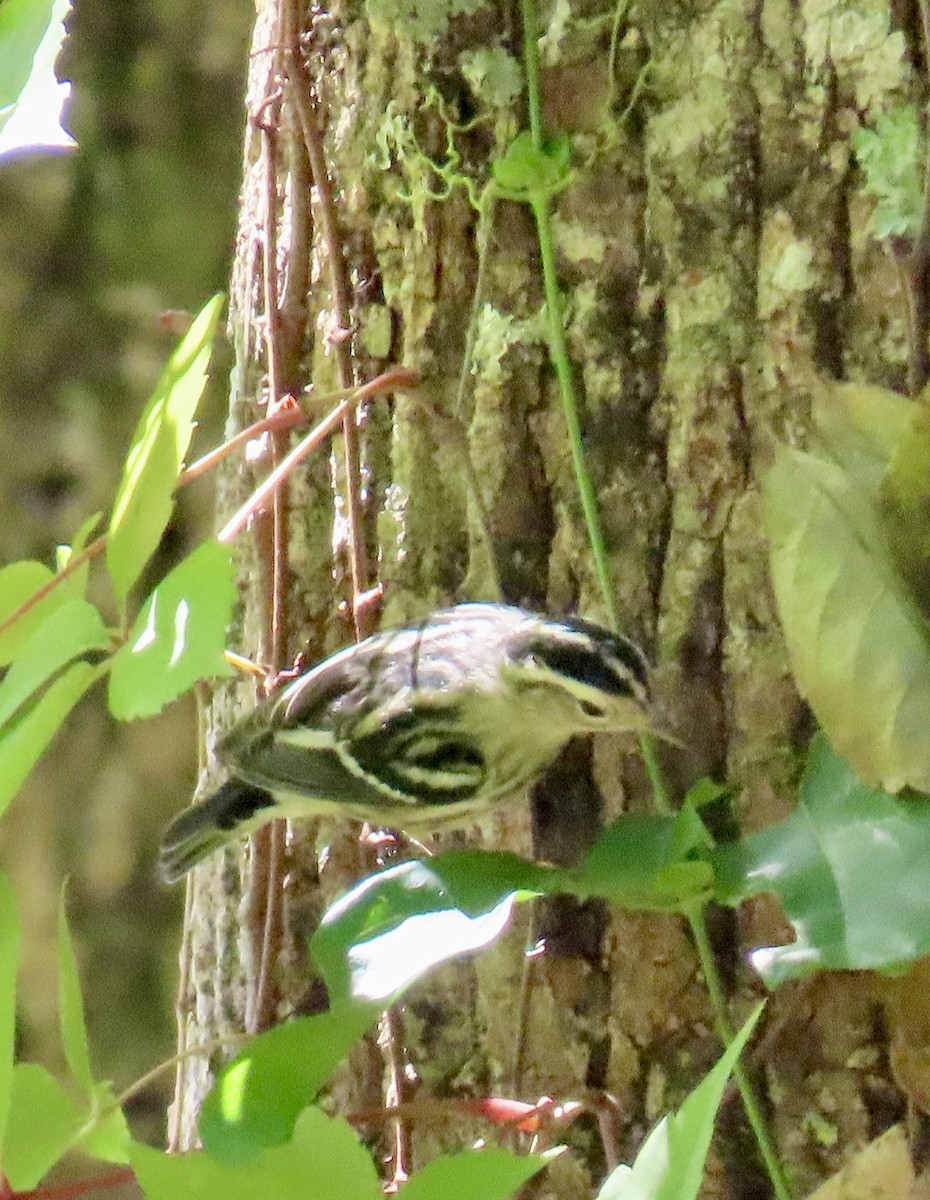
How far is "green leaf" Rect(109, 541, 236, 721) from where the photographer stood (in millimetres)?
646

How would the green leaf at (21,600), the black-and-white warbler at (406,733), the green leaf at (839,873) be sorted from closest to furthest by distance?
the green leaf at (839,873) → the green leaf at (21,600) → the black-and-white warbler at (406,733)

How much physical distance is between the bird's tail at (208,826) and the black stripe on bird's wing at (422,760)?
94 mm

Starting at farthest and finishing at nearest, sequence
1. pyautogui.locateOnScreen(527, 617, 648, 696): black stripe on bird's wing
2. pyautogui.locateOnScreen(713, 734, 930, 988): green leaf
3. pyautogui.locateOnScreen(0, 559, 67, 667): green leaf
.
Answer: pyautogui.locateOnScreen(527, 617, 648, 696): black stripe on bird's wing
pyautogui.locateOnScreen(0, 559, 67, 667): green leaf
pyautogui.locateOnScreen(713, 734, 930, 988): green leaf

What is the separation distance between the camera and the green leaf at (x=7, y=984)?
→ 692 mm

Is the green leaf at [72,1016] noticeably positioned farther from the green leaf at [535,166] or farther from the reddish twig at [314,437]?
the green leaf at [535,166]

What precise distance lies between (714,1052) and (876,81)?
61 centimetres

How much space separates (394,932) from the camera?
75 centimetres

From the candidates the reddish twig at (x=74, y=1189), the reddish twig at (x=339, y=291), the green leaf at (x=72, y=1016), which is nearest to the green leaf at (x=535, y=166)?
the reddish twig at (x=339, y=291)

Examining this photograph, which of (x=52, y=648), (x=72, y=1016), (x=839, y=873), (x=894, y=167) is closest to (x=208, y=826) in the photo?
(x=72, y=1016)

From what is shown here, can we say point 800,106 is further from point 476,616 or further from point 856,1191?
point 856,1191

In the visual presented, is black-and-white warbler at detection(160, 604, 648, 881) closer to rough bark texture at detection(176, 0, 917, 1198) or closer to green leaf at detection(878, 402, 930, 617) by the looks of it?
rough bark texture at detection(176, 0, 917, 1198)

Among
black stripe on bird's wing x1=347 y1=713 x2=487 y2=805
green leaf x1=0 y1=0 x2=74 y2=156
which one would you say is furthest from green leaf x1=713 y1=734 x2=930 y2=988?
green leaf x1=0 y1=0 x2=74 y2=156

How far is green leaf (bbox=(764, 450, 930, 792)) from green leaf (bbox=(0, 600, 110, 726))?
1.14 feet

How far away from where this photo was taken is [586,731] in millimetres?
985
